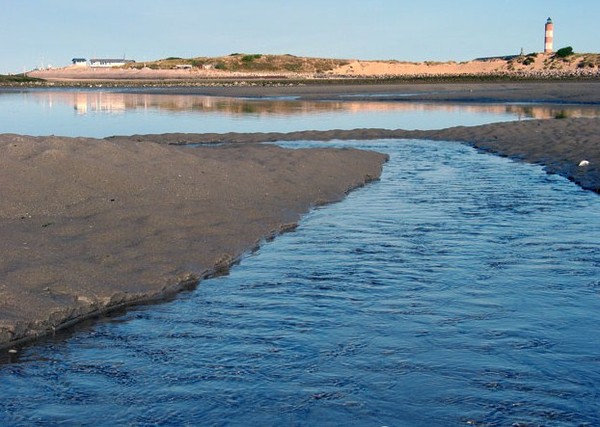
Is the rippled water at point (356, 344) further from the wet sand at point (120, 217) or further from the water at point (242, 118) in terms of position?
A: the water at point (242, 118)

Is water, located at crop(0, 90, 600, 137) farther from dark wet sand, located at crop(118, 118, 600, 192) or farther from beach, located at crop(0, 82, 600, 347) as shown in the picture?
beach, located at crop(0, 82, 600, 347)

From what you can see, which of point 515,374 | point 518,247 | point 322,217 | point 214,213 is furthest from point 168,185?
point 515,374

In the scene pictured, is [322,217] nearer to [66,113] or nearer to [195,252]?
[195,252]

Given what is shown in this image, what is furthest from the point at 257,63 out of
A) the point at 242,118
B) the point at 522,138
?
the point at 522,138

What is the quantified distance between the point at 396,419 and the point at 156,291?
13.2ft

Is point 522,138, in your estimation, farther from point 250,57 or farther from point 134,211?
point 250,57

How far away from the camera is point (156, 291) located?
9.38 m

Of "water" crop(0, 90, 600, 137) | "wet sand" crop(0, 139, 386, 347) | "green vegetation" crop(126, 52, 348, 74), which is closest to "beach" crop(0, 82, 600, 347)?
"wet sand" crop(0, 139, 386, 347)

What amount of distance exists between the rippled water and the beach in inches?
17.1

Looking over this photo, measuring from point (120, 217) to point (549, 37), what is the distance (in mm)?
136153

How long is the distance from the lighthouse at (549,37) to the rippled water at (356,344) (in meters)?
132

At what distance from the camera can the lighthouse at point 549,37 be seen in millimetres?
136250

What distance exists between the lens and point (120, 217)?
11.8m

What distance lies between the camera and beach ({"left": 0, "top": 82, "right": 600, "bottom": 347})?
8867 mm
